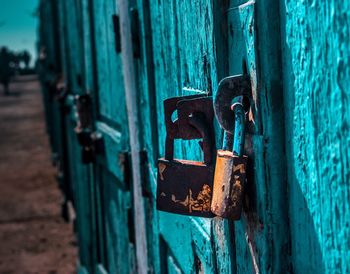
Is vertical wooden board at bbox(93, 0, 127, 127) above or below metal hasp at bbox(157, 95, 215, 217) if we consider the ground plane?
above

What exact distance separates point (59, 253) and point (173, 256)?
12.5 ft

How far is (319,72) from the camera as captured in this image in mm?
679

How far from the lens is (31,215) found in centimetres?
641

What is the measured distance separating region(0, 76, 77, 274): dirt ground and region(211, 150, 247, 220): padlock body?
4.12m

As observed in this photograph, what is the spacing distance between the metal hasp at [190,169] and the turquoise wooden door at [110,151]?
1.09 metres

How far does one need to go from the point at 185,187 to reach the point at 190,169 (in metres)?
0.03

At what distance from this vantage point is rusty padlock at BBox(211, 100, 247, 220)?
0.81m

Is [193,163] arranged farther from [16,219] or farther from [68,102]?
[16,219]

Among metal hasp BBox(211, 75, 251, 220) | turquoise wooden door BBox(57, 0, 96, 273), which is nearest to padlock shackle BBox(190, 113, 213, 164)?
metal hasp BBox(211, 75, 251, 220)

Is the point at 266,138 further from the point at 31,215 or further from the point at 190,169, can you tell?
the point at 31,215

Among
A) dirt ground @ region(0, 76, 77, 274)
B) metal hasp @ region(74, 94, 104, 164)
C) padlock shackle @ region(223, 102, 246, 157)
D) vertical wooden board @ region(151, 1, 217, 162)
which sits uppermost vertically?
vertical wooden board @ region(151, 1, 217, 162)

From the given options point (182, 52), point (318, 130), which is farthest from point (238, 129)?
A: point (182, 52)

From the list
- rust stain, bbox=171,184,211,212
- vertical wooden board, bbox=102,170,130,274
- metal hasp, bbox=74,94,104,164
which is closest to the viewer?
rust stain, bbox=171,184,211,212

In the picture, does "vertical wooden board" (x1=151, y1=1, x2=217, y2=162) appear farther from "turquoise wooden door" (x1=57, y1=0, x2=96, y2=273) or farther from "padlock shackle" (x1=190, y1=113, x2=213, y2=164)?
"turquoise wooden door" (x1=57, y1=0, x2=96, y2=273)
